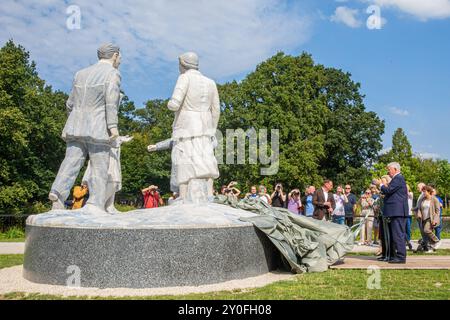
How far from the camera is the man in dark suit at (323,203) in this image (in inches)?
536

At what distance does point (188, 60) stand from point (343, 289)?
4.78m

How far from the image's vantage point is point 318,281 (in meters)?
7.04

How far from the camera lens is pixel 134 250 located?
6590mm

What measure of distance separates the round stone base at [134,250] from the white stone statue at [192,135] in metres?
1.10

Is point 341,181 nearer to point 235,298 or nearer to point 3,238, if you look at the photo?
point 3,238

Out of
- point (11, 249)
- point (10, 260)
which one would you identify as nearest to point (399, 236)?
point (10, 260)

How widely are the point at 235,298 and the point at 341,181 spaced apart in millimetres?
32715

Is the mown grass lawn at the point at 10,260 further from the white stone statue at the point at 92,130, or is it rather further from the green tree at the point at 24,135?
the green tree at the point at 24,135

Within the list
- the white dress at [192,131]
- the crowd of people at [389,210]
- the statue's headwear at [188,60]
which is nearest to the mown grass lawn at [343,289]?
the crowd of people at [389,210]

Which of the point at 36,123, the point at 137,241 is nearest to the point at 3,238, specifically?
the point at 137,241

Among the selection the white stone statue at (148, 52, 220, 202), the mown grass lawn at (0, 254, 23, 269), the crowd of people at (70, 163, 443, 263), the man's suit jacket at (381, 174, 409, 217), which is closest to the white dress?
the white stone statue at (148, 52, 220, 202)

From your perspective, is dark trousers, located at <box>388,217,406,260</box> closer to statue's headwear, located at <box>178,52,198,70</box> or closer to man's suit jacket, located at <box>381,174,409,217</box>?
man's suit jacket, located at <box>381,174,409,217</box>

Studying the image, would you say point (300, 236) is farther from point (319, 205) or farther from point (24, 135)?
point (24, 135)

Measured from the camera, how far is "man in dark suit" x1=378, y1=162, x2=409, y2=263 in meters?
8.96
